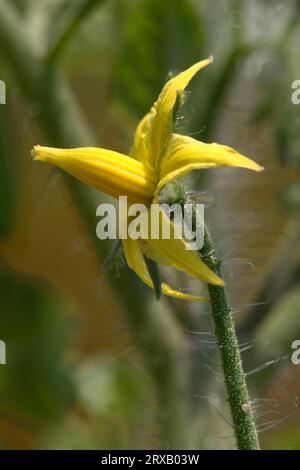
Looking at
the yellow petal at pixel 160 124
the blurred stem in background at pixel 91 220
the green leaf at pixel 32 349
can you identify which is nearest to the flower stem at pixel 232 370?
the yellow petal at pixel 160 124

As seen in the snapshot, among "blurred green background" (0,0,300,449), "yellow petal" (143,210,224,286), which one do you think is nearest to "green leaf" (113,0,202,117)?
"blurred green background" (0,0,300,449)

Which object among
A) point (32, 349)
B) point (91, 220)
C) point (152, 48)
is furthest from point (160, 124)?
point (32, 349)

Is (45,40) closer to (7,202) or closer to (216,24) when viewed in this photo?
(216,24)

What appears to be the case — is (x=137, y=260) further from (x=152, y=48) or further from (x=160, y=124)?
(x=152, y=48)

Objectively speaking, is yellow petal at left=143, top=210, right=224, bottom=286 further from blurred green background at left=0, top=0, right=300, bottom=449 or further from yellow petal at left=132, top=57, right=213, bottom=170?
blurred green background at left=0, top=0, right=300, bottom=449

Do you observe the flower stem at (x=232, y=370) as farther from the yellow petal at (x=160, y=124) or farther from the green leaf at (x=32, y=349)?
the green leaf at (x=32, y=349)

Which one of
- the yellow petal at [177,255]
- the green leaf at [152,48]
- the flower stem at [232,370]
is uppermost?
the green leaf at [152,48]
